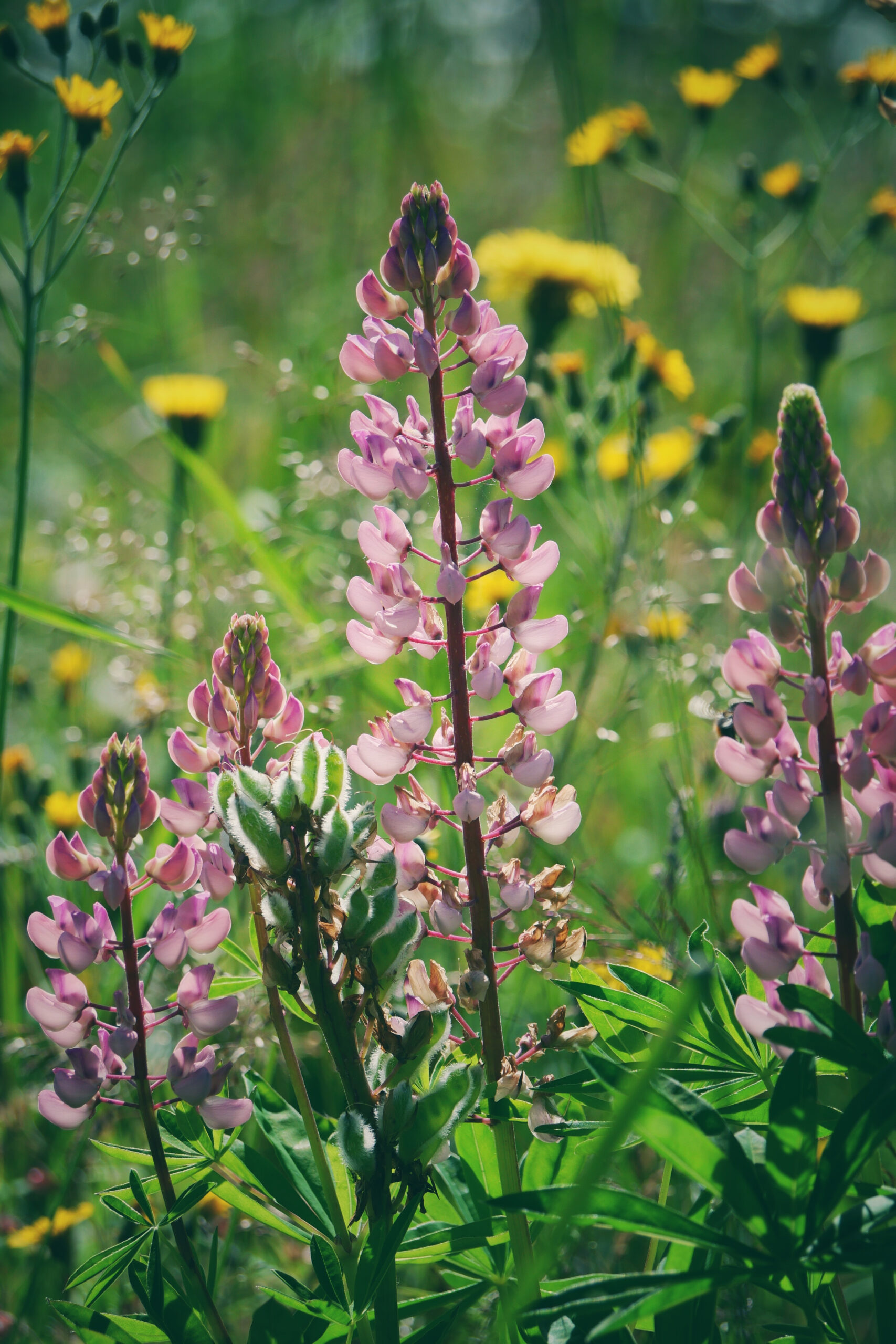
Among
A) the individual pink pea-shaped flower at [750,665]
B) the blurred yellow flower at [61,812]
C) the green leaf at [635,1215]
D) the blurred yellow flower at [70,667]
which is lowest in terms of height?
the green leaf at [635,1215]

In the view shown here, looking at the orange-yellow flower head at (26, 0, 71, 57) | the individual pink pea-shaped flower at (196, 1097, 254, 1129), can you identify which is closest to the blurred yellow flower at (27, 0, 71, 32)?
the orange-yellow flower head at (26, 0, 71, 57)

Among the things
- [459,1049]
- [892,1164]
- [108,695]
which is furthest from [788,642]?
[108,695]

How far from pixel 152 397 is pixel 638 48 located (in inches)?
230

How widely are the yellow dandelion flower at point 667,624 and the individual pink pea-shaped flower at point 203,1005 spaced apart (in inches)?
31.0

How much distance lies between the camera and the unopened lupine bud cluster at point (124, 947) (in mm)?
853

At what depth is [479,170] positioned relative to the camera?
5.15m

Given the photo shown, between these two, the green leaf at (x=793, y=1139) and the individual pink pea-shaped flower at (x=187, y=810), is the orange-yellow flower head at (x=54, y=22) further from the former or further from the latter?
the green leaf at (x=793, y=1139)

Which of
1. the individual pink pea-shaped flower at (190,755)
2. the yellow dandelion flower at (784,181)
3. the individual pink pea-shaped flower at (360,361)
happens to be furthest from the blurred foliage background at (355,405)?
the individual pink pea-shaped flower at (360,361)

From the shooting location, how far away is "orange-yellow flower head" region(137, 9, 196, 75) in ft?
5.38

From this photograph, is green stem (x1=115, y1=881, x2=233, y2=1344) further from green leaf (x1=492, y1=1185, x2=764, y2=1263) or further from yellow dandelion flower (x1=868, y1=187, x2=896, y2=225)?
yellow dandelion flower (x1=868, y1=187, x2=896, y2=225)

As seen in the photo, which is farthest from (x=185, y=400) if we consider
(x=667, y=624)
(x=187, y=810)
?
(x=187, y=810)

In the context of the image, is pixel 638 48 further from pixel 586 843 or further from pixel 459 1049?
pixel 459 1049

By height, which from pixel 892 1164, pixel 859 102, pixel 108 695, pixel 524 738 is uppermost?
pixel 859 102

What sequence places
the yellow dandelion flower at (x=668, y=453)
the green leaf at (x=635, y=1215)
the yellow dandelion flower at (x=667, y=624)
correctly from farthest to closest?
the yellow dandelion flower at (x=668, y=453), the yellow dandelion flower at (x=667, y=624), the green leaf at (x=635, y=1215)
